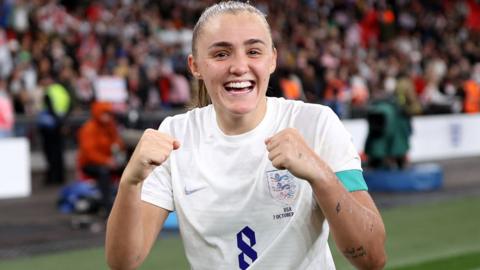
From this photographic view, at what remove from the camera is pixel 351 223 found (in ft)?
9.89

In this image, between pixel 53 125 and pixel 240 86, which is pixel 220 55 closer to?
pixel 240 86

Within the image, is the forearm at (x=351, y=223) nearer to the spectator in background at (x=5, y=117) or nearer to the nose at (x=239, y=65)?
the nose at (x=239, y=65)

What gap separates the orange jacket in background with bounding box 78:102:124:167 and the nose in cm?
1004

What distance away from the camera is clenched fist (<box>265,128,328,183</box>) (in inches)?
115

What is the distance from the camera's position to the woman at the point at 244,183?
3080 millimetres

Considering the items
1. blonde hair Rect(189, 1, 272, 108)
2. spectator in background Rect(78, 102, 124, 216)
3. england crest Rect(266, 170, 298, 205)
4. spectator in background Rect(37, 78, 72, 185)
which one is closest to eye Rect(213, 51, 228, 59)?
blonde hair Rect(189, 1, 272, 108)

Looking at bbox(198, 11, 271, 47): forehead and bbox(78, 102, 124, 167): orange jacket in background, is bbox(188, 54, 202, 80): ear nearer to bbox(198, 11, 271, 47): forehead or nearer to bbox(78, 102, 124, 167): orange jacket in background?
bbox(198, 11, 271, 47): forehead

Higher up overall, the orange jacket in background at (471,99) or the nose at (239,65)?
the nose at (239,65)

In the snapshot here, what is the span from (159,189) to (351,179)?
26.4 inches

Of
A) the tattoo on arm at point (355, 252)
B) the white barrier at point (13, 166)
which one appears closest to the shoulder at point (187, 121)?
the tattoo on arm at point (355, 252)

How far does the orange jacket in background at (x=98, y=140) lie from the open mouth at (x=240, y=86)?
10.0 m

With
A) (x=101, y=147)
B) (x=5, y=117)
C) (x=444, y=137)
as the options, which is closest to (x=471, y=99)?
(x=444, y=137)

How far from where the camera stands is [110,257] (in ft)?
10.8

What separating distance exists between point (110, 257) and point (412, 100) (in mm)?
15230
